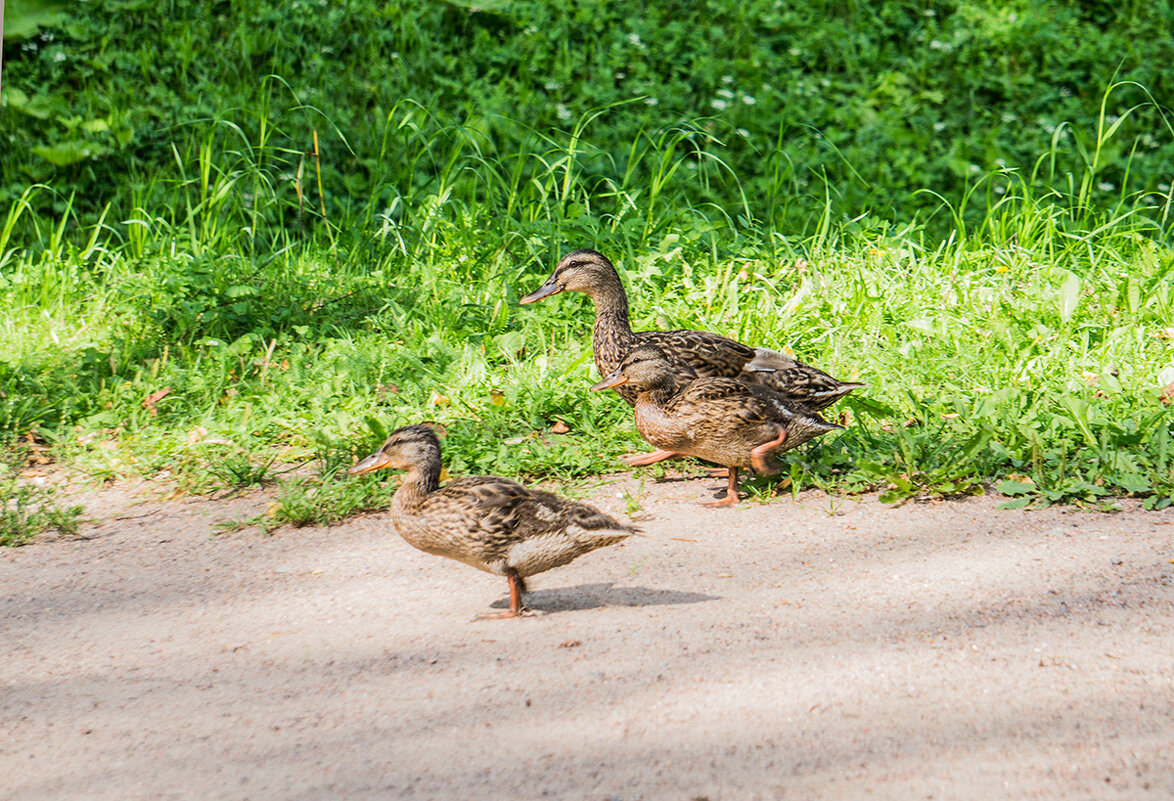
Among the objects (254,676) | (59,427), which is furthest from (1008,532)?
(59,427)

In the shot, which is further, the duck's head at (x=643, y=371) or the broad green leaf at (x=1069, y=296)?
the broad green leaf at (x=1069, y=296)

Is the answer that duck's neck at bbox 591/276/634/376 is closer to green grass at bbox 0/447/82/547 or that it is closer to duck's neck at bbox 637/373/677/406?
duck's neck at bbox 637/373/677/406

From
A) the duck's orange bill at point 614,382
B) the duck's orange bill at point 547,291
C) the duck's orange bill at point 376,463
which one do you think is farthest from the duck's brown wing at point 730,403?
the duck's orange bill at point 547,291

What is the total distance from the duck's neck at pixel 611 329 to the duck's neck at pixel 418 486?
154 cm

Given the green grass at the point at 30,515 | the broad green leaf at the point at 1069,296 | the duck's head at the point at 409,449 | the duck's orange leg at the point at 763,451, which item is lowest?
the green grass at the point at 30,515

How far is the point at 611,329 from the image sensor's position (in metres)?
5.62

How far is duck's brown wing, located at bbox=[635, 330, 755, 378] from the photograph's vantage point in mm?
5023

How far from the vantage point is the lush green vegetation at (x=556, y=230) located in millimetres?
5492

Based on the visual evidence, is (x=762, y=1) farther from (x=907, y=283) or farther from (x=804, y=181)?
(x=907, y=283)

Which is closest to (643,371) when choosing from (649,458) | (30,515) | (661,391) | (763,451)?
(661,391)

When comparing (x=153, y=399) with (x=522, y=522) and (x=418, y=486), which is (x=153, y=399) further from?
(x=522, y=522)

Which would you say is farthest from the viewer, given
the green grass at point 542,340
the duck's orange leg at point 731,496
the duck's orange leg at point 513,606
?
the green grass at point 542,340

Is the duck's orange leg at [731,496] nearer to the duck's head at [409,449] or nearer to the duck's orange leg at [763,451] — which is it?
the duck's orange leg at [763,451]

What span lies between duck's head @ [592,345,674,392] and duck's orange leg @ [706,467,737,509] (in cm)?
48
